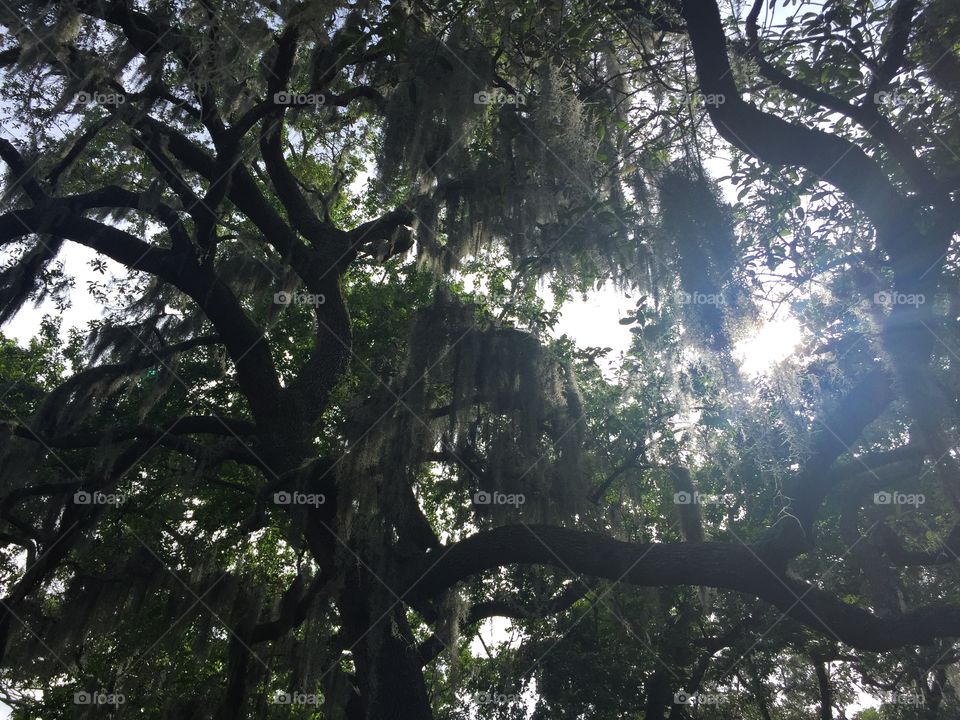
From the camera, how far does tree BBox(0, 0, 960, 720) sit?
13.6 feet

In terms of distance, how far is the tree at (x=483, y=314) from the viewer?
4160 mm

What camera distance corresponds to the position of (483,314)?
268 inches

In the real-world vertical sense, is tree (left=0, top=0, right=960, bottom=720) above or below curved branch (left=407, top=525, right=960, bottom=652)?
above

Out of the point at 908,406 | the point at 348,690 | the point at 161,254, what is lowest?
the point at 348,690

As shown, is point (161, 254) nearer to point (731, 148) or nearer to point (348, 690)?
point (348, 690)

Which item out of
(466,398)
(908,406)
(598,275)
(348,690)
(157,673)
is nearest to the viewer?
(908,406)

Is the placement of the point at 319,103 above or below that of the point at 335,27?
below

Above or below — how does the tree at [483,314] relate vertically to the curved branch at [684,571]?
above

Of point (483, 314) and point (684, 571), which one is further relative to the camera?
point (483, 314)

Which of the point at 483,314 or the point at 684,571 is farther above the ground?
the point at 483,314

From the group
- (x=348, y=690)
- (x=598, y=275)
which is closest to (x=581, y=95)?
(x=598, y=275)

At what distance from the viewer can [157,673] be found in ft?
A: 23.1

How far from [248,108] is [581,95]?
3.41 m

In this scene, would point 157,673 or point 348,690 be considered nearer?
point 348,690
